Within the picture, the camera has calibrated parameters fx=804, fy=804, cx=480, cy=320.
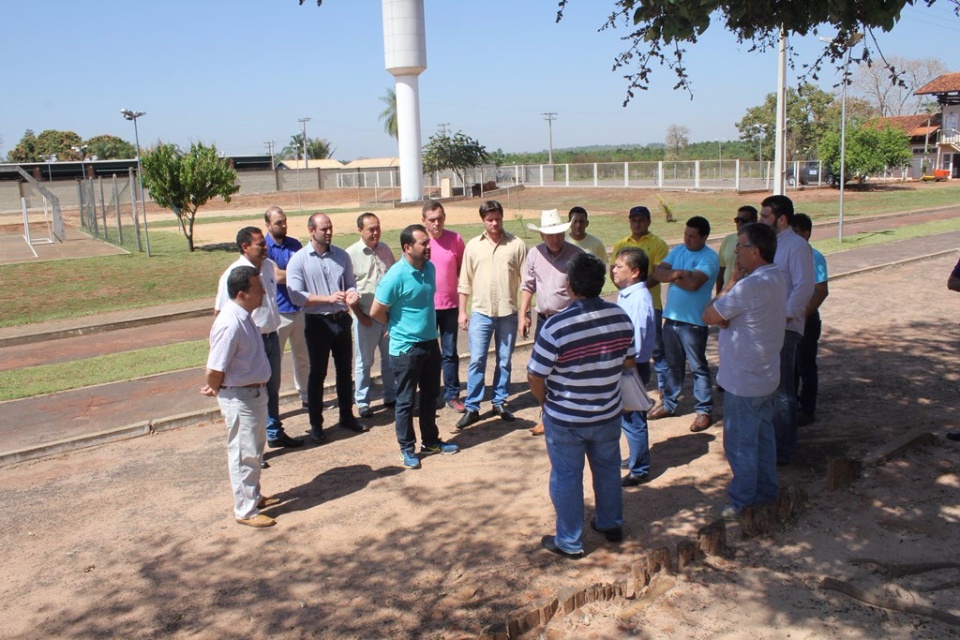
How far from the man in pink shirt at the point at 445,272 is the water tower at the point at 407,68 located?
152 ft

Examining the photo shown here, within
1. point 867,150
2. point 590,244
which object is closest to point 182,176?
point 590,244

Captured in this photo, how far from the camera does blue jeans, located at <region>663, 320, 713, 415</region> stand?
261 inches

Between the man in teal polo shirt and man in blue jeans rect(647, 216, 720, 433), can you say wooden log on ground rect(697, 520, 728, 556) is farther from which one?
the man in teal polo shirt

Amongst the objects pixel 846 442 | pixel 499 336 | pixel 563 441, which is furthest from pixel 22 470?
pixel 846 442

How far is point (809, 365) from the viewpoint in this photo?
6.70 meters

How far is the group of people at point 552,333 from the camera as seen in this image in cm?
446

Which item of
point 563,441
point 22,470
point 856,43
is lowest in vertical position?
point 22,470

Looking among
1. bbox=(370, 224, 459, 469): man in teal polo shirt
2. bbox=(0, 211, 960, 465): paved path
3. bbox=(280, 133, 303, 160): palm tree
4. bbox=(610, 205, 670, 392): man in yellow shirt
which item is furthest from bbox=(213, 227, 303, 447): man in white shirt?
bbox=(280, 133, 303, 160): palm tree

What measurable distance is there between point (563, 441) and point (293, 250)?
3.98 meters

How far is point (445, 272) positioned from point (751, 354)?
10.8 ft

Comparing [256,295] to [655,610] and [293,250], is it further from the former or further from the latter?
[655,610]

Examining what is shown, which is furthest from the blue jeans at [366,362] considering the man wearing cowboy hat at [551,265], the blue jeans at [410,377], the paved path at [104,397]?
the man wearing cowboy hat at [551,265]

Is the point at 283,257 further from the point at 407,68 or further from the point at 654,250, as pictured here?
the point at 407,68

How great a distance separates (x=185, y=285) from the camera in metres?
17.8
